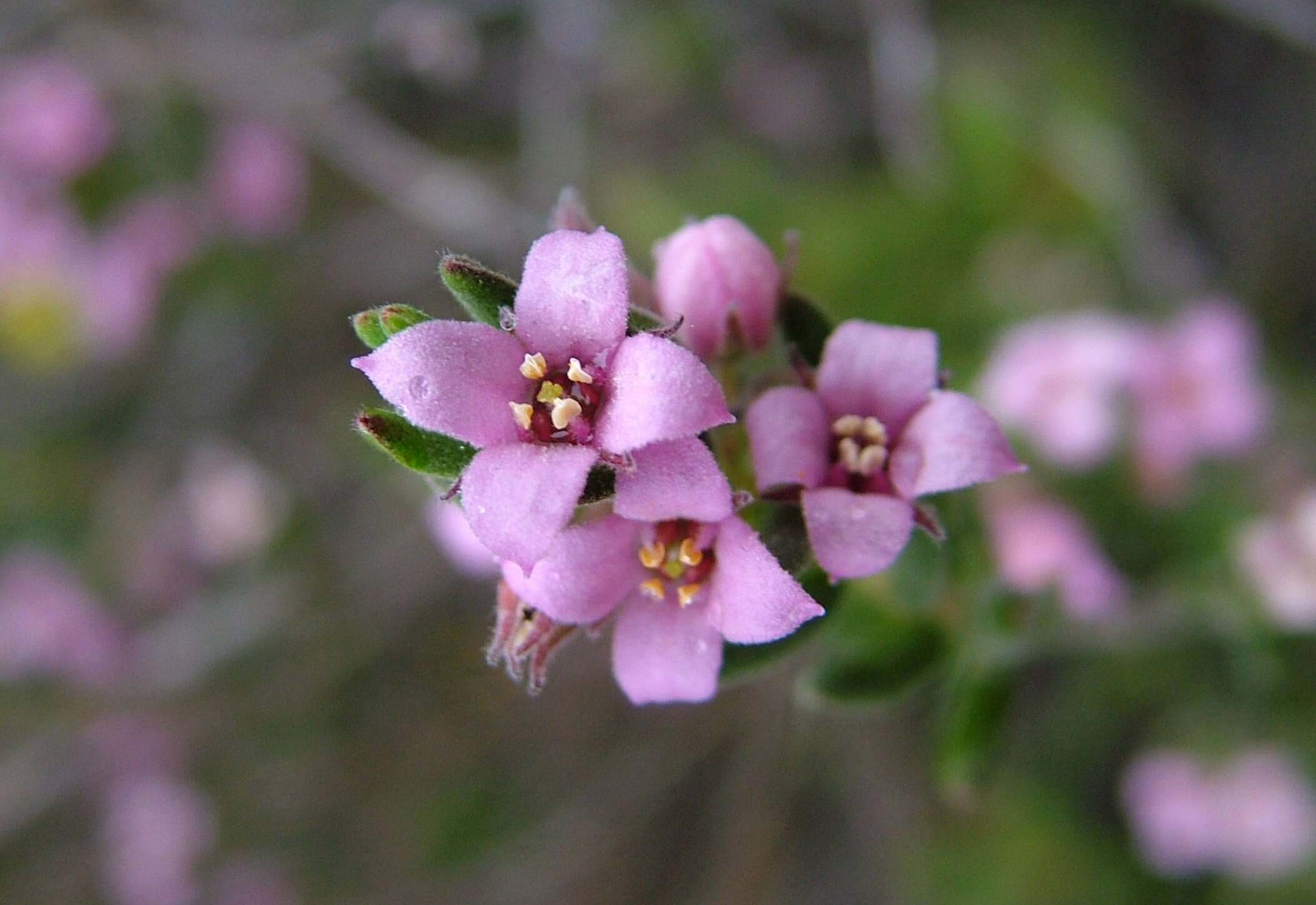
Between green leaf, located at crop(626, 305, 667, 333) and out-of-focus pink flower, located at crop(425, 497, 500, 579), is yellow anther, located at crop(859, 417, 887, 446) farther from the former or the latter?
out-of-focus pink flower, located at crop(425, 497, 500, 579)

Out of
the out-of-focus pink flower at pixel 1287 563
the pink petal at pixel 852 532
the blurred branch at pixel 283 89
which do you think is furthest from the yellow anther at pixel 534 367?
the blurred branch at pixel 283 89

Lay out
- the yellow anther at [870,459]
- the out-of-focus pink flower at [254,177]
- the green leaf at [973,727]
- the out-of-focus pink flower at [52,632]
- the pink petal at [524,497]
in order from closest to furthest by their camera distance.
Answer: the pink petal at [524,497] → the yellow anther at [870,459] → the green leaf at [973,727] → the out-of-focus pink flower at [52,632] → the out-of-focus pink flower at [254,177]

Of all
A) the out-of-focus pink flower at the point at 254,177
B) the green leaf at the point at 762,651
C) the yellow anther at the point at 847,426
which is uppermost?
the yellow anther at the point at 847,426

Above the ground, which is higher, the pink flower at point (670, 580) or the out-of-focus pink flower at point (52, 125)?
the pink flower at point (670, 580)

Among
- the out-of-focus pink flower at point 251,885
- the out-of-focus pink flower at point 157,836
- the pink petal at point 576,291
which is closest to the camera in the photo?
the pink petal at point 576,291

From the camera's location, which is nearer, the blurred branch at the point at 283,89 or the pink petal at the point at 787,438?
the pink petal at the point at 787,438

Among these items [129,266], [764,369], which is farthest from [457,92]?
[764,369]

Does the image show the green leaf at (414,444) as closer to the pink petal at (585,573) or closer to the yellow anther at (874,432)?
the pink petal at (585,573)
